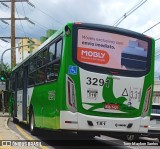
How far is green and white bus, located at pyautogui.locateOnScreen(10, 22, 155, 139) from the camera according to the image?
1135 centimetres

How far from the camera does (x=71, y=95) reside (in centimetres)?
1133

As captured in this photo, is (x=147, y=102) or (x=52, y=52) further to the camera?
(x=52, y=52)

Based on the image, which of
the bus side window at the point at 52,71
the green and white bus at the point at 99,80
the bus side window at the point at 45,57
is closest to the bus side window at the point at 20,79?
the bus side window at the point at 45,57

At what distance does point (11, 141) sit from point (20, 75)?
310 inches

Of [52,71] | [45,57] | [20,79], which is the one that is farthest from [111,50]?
[20,79]

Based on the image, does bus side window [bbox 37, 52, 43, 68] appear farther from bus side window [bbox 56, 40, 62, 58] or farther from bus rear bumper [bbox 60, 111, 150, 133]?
bus rear bumper [bbox 60, 111, 150, 133]

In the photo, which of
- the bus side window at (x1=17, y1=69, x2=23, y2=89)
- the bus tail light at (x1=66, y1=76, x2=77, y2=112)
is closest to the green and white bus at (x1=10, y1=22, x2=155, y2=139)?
the bus tail light at (x1=66, y1=76, x2=77, y2=112)

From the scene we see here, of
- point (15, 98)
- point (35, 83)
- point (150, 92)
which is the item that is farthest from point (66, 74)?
point (15, 98)

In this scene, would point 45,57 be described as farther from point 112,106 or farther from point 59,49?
point 112,106

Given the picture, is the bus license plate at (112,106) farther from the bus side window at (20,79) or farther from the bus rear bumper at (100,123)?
the bus side window at (20,79)

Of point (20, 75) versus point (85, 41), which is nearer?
point (85, 41)

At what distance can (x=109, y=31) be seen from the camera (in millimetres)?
11992

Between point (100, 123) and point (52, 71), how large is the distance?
2263mm

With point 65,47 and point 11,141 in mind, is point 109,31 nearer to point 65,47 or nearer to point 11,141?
point 65,47
